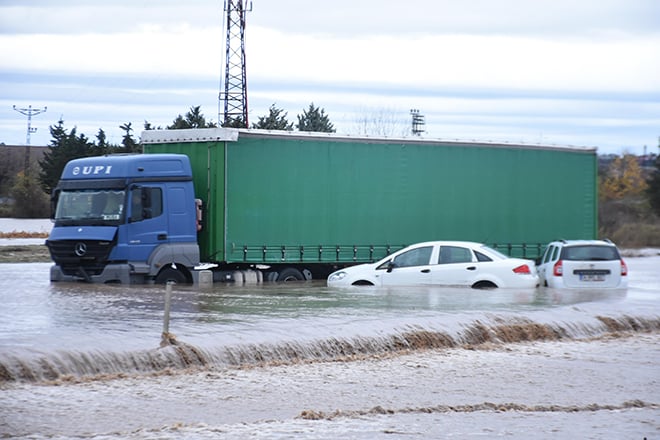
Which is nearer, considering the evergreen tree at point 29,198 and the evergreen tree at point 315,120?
the evergreen tree at point 29,198

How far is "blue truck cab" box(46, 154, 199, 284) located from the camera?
2453 cm

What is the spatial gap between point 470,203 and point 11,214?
2311 cm

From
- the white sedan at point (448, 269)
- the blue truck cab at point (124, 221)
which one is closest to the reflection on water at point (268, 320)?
the white sedan at point (448, 269)

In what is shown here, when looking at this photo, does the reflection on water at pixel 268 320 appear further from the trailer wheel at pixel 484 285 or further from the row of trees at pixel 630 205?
the row of trees at pixel 630 205

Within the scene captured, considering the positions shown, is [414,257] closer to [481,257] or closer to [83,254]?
[481,257]

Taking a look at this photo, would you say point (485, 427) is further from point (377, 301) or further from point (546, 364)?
point (377, 301)

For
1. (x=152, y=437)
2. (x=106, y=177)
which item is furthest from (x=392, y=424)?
(x=106, y=177)

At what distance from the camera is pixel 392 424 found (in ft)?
39.3

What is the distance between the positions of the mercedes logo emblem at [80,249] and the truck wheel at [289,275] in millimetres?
5022

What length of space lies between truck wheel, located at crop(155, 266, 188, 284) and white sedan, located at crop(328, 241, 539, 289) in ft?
13.0

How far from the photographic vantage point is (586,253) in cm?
2561

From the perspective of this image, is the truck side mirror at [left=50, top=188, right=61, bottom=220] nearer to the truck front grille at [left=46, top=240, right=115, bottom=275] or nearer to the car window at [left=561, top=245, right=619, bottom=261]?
the truck front grille at [left=46, top=240, right=115, bottom=275]

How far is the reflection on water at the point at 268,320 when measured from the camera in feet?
49.2

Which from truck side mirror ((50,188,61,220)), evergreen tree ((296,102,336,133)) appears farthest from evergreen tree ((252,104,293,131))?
truck side mirror ((50,188,61,220))
